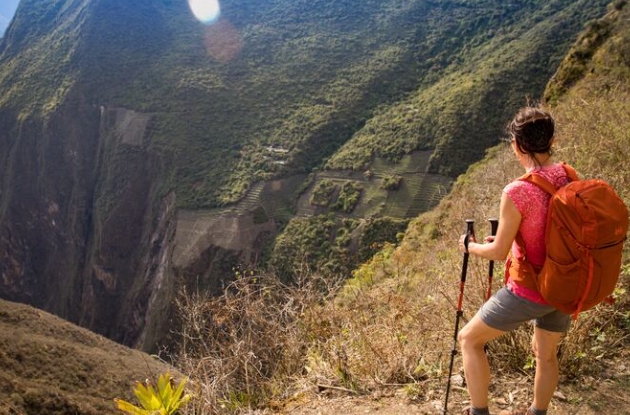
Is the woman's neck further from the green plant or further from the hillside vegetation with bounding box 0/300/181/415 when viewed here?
the hillside vegetation with bounding box 0/300/181/415

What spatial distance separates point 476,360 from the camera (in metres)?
2.66

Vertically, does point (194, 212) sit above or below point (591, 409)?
above

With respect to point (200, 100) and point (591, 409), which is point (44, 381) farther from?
point (200, 100)

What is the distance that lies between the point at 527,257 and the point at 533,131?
670mm

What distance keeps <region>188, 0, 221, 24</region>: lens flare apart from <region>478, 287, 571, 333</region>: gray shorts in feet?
222

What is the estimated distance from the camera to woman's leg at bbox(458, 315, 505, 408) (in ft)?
8.62

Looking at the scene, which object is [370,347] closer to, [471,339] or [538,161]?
[471,339]

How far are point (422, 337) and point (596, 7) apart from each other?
135 feet

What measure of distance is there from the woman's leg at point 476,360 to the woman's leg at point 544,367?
28cm

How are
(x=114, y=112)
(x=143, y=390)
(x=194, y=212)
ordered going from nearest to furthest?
1. (x=143, y=390)
2. (x=194, y=212)
3. (x=114, y=112)

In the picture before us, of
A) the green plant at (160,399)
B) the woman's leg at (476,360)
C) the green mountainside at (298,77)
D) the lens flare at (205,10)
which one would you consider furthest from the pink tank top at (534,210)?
the lens flare at (205,10)

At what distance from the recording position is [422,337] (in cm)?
416

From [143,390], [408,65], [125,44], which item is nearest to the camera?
[143,390]

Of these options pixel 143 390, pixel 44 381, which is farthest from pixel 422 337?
pixel 44 381
